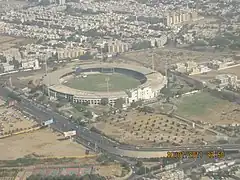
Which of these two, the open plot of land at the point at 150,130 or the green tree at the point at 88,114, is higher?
the green tree at the point at 88,114

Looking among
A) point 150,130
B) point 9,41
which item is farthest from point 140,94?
point 9,41

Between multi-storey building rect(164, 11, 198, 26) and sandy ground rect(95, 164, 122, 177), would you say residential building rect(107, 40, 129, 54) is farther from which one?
sandy ground rect(95, 164, 122, 177)

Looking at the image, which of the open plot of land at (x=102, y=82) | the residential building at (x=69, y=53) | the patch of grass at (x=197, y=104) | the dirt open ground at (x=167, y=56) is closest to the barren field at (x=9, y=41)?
the residential building at (x=69, y=53)

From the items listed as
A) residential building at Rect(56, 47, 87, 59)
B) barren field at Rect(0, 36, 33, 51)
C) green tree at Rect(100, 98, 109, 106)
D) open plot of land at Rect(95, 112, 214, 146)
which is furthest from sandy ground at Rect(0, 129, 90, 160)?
barren field at Rect(0, 36, 33, 51)

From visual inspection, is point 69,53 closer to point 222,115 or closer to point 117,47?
point 117,47

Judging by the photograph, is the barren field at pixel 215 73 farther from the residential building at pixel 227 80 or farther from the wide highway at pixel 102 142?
the wide highway at pixel 102 142

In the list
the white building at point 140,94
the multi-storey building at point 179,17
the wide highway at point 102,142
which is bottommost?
the wide highway at point 102,142

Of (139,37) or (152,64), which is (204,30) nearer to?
(139,37)
